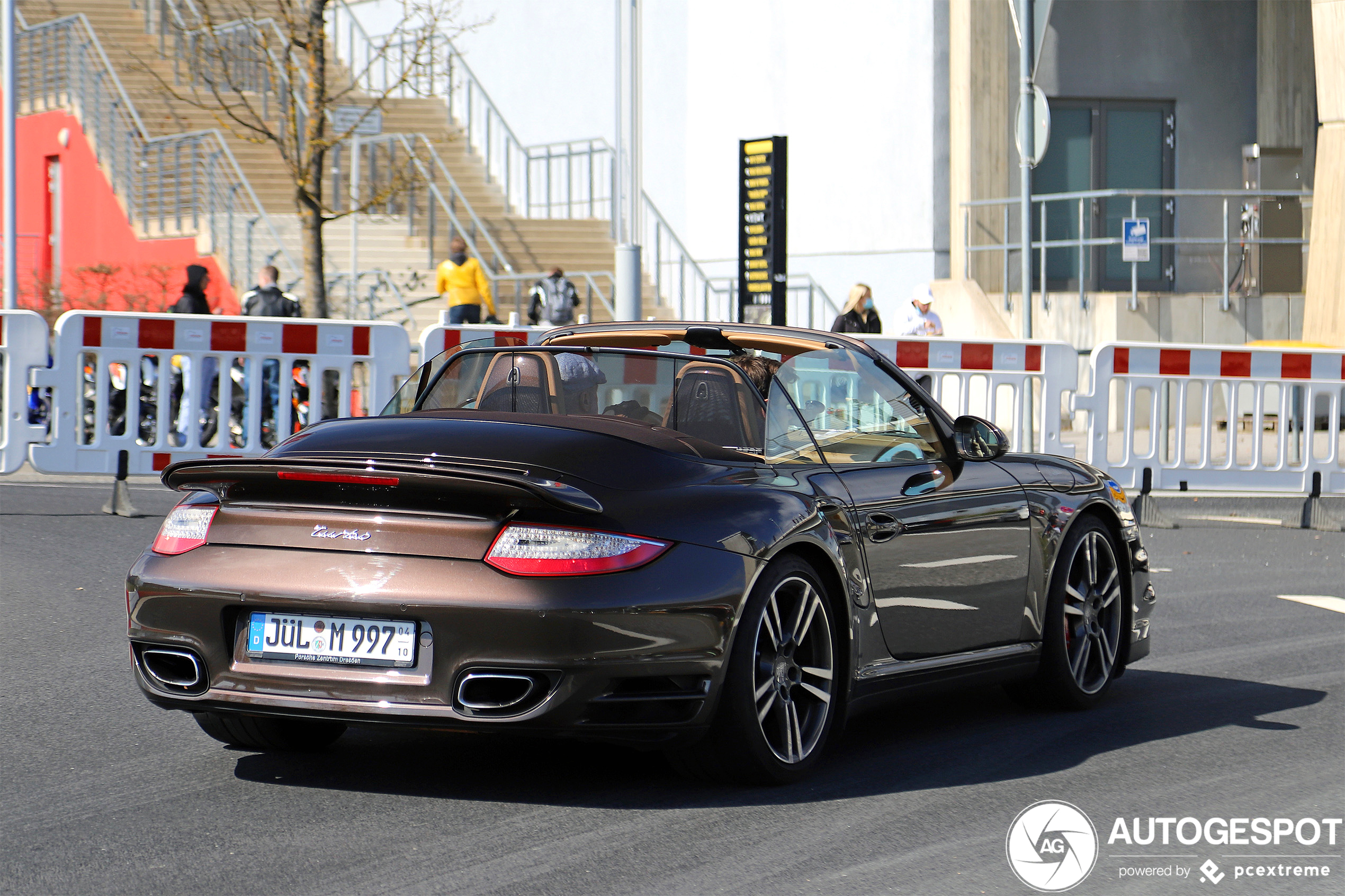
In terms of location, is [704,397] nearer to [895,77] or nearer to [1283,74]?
[895,77]

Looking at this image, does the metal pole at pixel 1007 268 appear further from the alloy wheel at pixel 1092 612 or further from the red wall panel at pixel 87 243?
the alloy wheel at pixel 1092 612

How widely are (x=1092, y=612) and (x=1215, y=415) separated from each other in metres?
7.82

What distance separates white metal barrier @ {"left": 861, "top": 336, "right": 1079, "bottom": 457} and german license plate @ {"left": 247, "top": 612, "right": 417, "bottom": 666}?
9.77 m

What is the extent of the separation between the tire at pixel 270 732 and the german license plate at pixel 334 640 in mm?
698

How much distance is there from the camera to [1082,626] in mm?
6938

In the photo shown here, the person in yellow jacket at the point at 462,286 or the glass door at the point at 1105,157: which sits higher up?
the glass door at the point at 1105,157

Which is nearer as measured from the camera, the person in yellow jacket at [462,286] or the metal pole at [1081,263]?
the person in yellow jacket at [462,286]

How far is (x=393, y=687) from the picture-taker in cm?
492

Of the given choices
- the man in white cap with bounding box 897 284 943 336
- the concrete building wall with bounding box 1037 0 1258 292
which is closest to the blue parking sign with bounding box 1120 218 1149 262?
the concrete building wall with bounding box 1037 0 1258 292

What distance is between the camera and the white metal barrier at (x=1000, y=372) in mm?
14539

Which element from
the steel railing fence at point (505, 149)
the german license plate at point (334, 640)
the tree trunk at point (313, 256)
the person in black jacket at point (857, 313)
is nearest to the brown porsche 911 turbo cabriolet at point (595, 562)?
the german license plate at point (334, 640)

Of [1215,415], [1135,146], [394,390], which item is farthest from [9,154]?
[1215,415]

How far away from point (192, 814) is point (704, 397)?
1919 mm

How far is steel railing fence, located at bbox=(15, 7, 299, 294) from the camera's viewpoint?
26.0 metres
